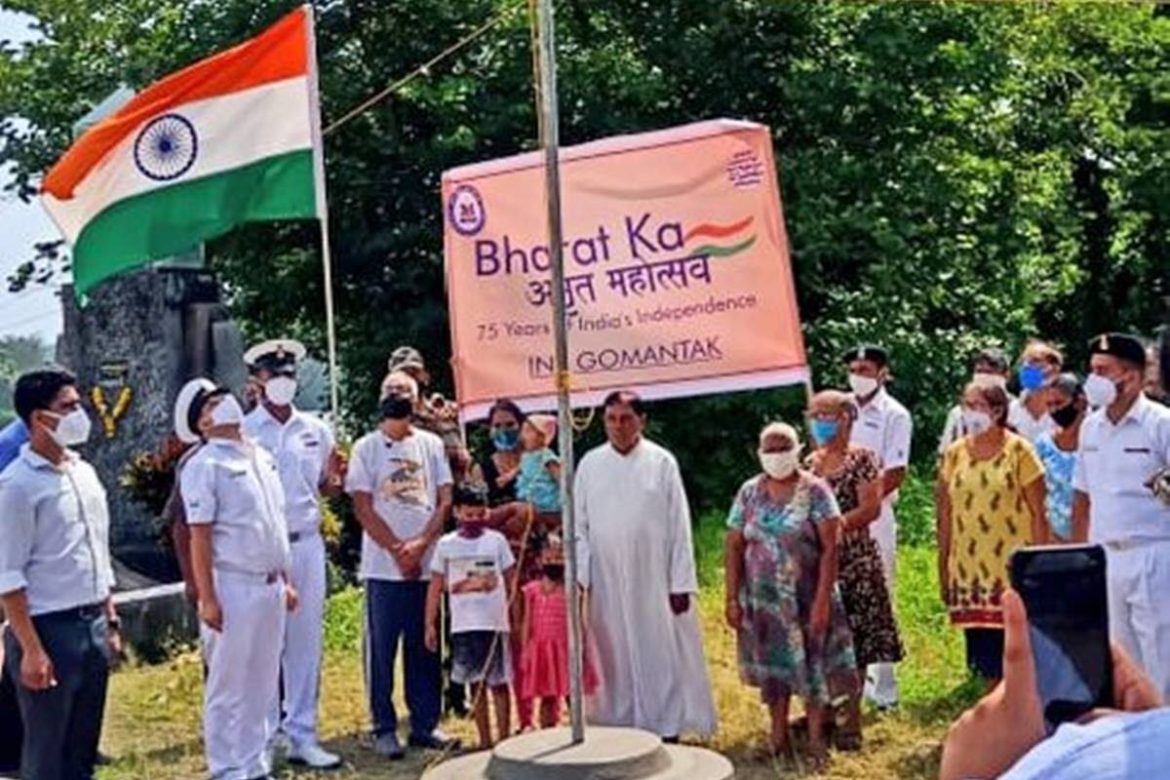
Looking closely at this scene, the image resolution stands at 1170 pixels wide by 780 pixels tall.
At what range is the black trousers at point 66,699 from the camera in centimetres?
584

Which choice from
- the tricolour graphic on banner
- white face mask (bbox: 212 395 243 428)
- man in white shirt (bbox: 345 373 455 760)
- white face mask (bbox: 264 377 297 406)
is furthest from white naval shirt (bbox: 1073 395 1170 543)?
white face mask (bbox: 264 377 297 406)

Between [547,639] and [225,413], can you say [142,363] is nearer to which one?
[547,639]

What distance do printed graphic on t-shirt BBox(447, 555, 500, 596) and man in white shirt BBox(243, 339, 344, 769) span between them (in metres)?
0.63

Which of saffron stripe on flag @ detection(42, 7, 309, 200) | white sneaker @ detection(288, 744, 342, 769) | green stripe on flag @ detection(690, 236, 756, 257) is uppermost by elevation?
saffron stripe on flag @ detection(42, 7, 309, 200)

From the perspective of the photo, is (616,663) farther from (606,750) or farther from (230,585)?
(230,585)

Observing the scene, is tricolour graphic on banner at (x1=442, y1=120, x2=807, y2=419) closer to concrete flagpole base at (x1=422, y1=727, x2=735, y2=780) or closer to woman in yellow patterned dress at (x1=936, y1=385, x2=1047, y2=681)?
woman in yellow patterned dress at (x1=936, y1=385, x2=1047, y2=681)

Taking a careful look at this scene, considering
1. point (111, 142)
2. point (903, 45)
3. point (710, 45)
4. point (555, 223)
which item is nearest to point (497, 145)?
point (710, 45)

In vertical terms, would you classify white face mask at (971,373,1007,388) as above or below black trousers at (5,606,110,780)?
above

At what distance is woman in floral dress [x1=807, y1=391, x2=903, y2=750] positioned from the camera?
726 centimetres

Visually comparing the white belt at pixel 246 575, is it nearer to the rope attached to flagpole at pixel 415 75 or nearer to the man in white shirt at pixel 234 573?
the man in white shirt at pixel 234 573

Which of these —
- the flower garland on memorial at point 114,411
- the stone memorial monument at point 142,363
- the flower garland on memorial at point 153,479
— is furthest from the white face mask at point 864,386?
the flower garland on memorial at point 114,411

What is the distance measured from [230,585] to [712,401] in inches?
378

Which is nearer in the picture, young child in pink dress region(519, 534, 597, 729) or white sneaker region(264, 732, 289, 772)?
young child in pink dress region(519, 534, 597, 729)

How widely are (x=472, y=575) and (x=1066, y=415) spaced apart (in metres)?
2.69
